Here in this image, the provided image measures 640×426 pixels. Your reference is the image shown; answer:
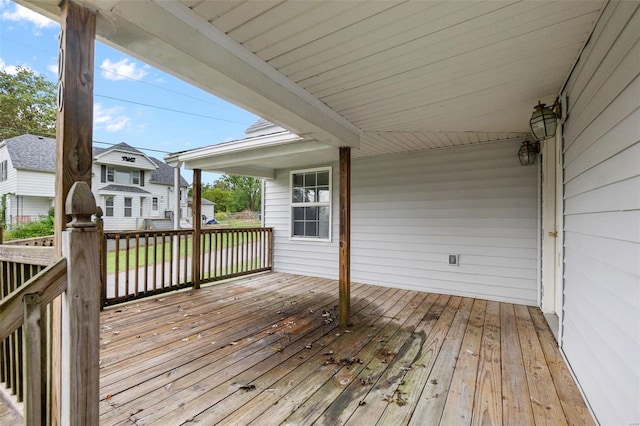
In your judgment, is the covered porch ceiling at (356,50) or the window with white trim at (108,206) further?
the window with white trim at (108,206)

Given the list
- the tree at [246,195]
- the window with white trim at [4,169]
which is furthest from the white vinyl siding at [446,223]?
the tree at [246,195]

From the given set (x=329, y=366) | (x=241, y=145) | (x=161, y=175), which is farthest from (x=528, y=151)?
(x=161, y=175)

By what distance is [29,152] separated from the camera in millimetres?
13094

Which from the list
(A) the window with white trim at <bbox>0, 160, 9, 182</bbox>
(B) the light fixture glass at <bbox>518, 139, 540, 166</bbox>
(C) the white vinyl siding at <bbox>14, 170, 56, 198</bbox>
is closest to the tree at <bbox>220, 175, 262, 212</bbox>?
(C) the white vinyl siding at <bbox>14, 170, 56, 198</bbox>

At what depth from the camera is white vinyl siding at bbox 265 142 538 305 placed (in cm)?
401

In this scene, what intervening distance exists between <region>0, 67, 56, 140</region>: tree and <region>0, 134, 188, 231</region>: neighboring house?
2.48 feet

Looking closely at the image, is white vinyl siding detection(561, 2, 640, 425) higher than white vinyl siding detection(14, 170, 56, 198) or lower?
lower

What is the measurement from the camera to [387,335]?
9.61 ft

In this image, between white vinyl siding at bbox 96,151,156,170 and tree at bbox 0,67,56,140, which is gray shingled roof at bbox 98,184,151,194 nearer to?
white vinyl siding at bbox 96,151,156,170

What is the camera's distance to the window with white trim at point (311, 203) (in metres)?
5.84

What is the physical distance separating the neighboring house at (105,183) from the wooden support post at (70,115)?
1596cm

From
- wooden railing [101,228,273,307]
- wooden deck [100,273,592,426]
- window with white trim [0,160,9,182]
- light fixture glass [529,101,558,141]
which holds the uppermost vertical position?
window with white trim [0,160,9,182]

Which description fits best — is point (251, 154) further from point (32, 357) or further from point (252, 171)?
point (32, 357)

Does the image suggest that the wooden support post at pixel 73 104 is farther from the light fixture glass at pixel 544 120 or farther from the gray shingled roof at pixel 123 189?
the gray shingled roof at pixel 123 189
